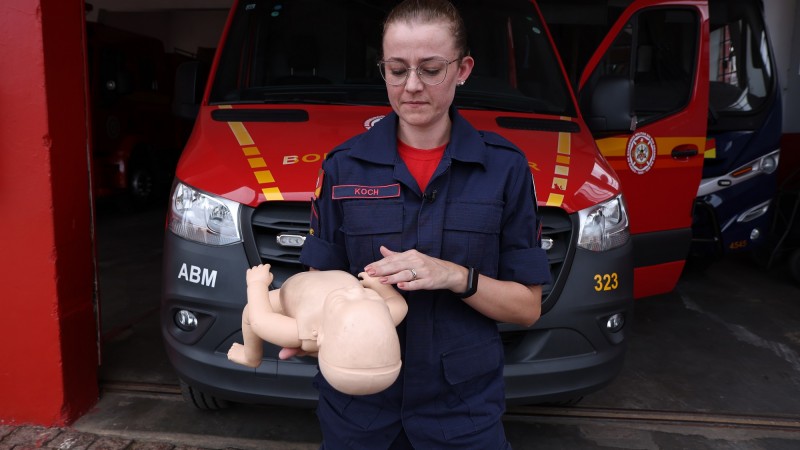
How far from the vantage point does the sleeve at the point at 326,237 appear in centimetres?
159

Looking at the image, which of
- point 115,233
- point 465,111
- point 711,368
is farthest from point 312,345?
point 115,233

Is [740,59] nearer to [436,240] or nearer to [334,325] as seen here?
[436,240]

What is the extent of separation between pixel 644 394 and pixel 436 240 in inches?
106

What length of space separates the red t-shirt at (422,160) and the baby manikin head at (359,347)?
1.59 ft

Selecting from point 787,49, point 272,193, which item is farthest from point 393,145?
point 787,49

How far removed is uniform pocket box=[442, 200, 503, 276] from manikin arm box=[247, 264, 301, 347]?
405 mm

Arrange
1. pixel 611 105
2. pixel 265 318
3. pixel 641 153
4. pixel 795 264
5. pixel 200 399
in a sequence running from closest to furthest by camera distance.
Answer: pixel 265 318, pixel 200 399, pixel 611 105, pixel 641 153, pixel 795 264

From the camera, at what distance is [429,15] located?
1407 mm

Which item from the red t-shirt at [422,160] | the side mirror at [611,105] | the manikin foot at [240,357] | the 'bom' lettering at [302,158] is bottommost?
the manikin foot at [240,357]

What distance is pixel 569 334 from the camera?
2.69 metres

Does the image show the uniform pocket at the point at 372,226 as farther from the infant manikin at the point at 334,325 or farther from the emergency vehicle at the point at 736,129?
the emergency vehicle at the point at 736,129

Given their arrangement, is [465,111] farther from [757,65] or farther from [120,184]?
[120,184]

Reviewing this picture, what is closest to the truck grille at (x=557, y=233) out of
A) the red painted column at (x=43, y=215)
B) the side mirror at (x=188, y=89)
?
the side mirror at (x=188, y=89)

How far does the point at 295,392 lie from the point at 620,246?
1.44 m
